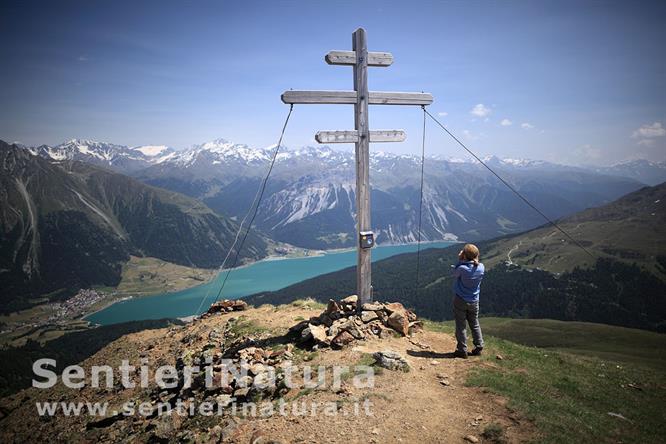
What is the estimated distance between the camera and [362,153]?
42.8 ft

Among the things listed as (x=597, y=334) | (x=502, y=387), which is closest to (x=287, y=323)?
(x=502, y=387)

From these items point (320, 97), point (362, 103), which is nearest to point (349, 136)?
point (362, 103)

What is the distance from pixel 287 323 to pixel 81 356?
14957 centimetres

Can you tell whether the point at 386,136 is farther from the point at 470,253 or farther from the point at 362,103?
the point at 470,253

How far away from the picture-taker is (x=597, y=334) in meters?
86.7

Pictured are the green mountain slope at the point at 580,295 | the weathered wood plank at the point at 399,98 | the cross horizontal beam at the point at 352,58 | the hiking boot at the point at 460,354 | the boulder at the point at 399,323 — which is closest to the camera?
the hiking boot at the point at 460,354

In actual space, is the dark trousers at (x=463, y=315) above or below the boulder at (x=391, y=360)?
above

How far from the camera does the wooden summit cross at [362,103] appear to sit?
12531 millimetres

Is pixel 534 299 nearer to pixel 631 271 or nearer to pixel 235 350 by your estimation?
pixel 631 271

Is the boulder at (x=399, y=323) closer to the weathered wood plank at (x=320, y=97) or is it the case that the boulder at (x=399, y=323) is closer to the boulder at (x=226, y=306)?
the weathered wood plank at (x=320, y=97)

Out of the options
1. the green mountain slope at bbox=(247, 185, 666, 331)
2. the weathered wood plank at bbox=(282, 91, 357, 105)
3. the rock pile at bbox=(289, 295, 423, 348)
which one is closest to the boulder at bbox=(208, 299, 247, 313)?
the rock pile at bbox=(289, 295, 423, 348)

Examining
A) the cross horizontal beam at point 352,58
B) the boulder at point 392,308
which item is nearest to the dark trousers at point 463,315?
the boulder at point 392,308

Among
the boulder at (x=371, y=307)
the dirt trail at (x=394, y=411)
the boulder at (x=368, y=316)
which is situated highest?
the boulder at (x=371, y=307)

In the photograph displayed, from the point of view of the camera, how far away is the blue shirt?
10.9 meters
